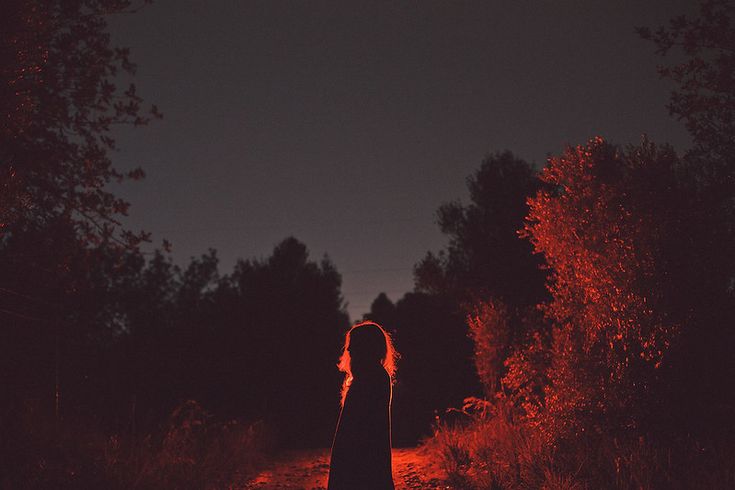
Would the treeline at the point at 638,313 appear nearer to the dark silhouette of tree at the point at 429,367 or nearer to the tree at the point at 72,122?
the tree at the point at 72,122

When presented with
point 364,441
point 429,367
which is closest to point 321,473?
point 364,441

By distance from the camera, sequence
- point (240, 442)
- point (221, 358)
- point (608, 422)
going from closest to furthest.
A: point (608, 422) < point (240, 442) < point (221, 358)

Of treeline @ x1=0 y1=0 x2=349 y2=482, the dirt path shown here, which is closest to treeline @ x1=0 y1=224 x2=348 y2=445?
treeline @ x1=0 y1=0 x2=349 y2=482

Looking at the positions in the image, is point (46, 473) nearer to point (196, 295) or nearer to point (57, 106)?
point (57, 106)

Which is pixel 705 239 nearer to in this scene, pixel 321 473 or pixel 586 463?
pixel 586 463

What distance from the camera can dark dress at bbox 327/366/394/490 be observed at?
4211 millimetres

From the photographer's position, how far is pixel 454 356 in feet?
105

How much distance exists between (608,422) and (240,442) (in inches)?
349

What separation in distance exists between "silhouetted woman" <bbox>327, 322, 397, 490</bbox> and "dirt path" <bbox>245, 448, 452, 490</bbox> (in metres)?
6.47

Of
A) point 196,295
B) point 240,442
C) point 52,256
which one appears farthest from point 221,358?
point 196,295

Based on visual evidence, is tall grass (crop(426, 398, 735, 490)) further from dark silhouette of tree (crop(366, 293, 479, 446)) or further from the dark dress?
dark silhouette of tree (crop(366, 293, 479, 446))

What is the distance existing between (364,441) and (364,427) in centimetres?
10

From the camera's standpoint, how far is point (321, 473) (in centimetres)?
1289

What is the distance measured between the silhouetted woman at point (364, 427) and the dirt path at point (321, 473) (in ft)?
21.2
